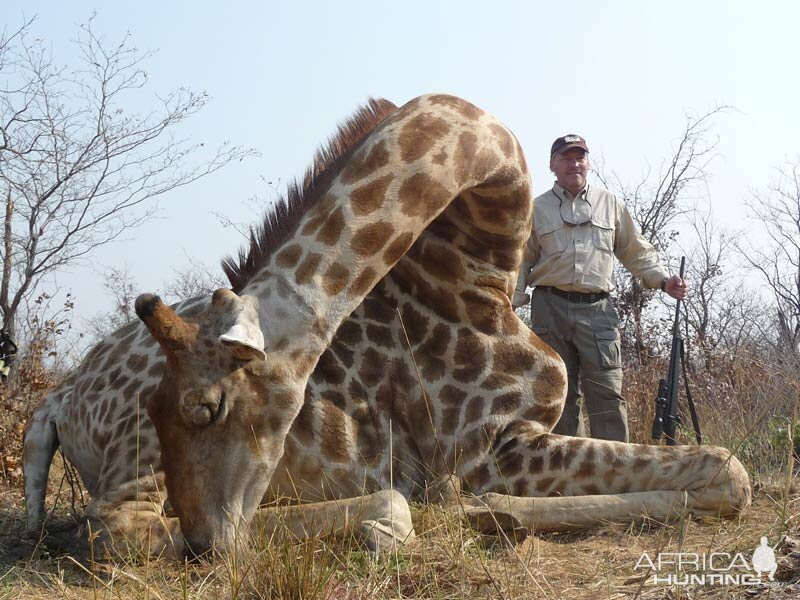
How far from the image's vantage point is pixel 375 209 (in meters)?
3.92

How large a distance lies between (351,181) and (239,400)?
3.50 feet

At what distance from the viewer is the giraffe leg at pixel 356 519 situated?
3660 mm

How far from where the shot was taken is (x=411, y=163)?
4.02 metres

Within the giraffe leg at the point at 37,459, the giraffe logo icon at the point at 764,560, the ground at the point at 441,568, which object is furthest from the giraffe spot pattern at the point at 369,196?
the giraffe leg at the point at 37,459

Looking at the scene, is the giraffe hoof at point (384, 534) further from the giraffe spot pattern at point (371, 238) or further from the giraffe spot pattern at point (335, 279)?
the giraffe spot pattern at point (371, 238)

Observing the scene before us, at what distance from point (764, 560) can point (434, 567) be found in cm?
108

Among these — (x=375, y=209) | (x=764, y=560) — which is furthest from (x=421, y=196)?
(x=764, y=560)

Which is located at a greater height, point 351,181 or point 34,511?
point 351,181

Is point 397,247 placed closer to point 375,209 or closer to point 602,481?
point 375,209

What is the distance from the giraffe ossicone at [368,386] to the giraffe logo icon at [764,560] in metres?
1.05

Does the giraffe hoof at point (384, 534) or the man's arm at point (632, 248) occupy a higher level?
the man's arm at point (632, 248)

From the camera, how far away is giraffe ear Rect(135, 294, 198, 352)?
11.1 feet

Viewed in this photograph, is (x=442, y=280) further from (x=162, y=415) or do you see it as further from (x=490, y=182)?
(x=162, y=415)

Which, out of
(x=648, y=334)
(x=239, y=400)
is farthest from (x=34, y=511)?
(x=648, y=334)
